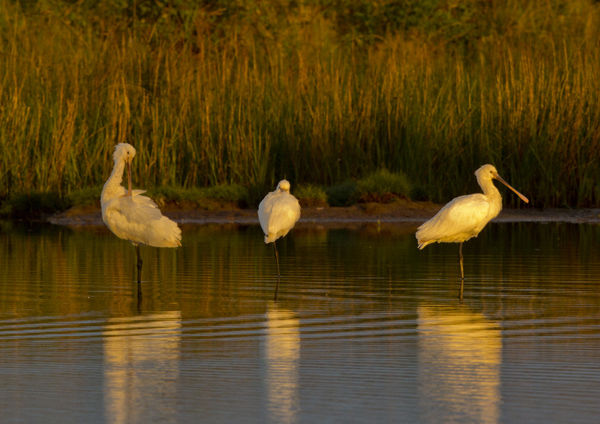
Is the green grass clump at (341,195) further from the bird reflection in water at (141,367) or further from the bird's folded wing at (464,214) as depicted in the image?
the bird reflection in water at (141,367)

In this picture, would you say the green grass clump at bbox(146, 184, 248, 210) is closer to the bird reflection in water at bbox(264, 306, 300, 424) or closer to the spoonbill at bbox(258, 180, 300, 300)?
the spoonbill at bbox(258, 180, 300, 300)

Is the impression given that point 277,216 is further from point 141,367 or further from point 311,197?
point 311,197

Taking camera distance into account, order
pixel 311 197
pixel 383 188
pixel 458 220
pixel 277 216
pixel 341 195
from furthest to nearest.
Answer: pixel 341 195 < pixel 311 197 < pixel 383 188 < pixel 277 216 < pixel 458 220

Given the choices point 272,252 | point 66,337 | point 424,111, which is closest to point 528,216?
point 424,111

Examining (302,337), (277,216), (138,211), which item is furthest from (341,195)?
(302,337)

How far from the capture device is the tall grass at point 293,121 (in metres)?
20.2

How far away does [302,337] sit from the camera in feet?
25.2

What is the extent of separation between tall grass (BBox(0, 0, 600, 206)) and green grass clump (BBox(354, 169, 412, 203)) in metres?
0.78

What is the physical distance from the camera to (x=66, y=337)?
304 inches

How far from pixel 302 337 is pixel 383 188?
39.6ft

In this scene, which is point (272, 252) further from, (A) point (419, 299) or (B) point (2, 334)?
(B) point (2, 334)

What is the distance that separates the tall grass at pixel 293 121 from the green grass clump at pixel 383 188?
78cm

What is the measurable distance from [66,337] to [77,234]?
9299mm

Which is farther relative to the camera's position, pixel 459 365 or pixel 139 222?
pixel 139 222
